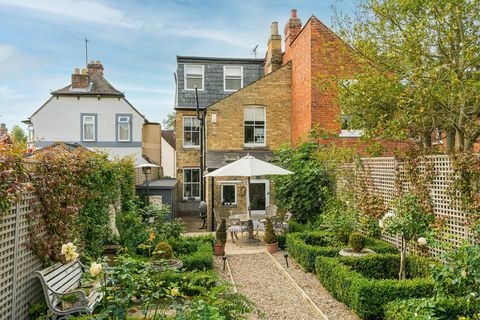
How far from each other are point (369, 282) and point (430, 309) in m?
1.16

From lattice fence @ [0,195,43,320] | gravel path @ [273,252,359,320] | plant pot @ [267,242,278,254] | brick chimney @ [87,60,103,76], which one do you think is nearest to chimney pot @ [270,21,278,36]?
plant pot @ [267,242,278,254]

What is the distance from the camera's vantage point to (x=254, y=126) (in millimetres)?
17297

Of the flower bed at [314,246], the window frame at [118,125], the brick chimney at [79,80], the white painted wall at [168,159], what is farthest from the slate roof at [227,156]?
the white painted wall at [168,159]

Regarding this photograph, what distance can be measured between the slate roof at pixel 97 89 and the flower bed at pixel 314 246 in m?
18.1

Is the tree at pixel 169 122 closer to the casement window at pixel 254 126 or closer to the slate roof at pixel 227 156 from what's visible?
the casement window at pixel 254 126

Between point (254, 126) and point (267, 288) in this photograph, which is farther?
point (254, 126)

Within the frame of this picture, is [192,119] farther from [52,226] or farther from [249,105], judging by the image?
[52,226]

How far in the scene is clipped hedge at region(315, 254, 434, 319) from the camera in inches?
207

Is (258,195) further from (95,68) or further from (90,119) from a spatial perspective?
(95,68)

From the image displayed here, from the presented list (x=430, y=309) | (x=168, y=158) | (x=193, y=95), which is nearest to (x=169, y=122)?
(x=168, y=158)

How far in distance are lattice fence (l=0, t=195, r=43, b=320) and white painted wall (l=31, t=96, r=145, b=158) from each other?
18.5m

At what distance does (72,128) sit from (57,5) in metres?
16.6

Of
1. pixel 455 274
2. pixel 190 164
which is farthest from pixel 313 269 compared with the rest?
pixel 190 164

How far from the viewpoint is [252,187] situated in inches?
631
